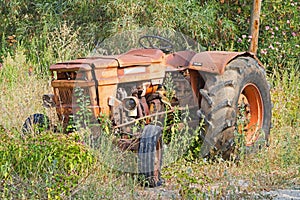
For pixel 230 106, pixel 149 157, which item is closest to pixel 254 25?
pixel 230 106

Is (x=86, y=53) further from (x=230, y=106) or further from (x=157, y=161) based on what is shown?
(x=157, y=161)

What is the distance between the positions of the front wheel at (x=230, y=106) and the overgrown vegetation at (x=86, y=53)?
22 cm

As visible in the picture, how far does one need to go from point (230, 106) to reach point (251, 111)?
0.82m

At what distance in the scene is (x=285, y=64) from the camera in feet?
36.5

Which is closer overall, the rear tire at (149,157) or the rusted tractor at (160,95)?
the rear tire at (149,157)

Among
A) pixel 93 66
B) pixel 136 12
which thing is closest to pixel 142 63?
pixel 93 66

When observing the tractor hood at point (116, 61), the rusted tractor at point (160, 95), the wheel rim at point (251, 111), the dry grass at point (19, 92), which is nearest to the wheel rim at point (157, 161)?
the rusted tractor at point (160, 95)

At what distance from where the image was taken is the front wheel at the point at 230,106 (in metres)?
5.85

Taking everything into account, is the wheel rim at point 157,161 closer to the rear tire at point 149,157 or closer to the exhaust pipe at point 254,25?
the rear tire at point 149,157

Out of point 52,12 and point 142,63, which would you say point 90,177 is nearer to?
point 142,63

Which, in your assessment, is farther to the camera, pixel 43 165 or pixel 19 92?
pixel 19 92

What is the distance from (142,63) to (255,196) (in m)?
1.86

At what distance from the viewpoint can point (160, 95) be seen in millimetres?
5926

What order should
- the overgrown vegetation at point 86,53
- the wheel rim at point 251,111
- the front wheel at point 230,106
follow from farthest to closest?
the wheel rim at point 251,111 → the front wheel at point 230,106 → the overgrown vegetation at point 86,53
